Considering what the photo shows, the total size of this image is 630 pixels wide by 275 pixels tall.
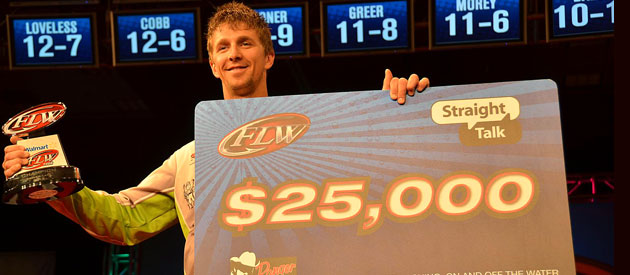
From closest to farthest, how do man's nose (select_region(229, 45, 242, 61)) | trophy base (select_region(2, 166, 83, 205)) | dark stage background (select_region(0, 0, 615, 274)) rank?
trophy base (select_region(2, 166, 83, 205)) → man's nose (select_region(229, 45, 242, 61)) → dark stage background (select_region(0, 0, 615, 274))

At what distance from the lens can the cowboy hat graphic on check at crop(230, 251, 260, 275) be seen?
1.39m

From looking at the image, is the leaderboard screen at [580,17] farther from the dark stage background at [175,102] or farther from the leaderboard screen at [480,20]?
the dark stage background at [175,102]

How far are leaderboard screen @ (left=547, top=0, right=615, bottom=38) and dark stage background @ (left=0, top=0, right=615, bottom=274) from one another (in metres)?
0.57

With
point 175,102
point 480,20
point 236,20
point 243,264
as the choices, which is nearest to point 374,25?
point 480,20

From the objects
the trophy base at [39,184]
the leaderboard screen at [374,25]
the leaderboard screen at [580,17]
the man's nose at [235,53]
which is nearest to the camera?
the trophy base at [39,184]

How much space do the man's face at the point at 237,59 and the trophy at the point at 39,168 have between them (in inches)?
16.8

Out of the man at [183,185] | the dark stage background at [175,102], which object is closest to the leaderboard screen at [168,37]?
the dark stage background at [175,102]

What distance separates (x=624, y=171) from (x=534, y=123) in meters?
0.21

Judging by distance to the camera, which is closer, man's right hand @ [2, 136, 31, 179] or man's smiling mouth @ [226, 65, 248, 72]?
man's right hand @ [2, 136, 31, 179]

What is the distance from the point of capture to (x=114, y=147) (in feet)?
26.3

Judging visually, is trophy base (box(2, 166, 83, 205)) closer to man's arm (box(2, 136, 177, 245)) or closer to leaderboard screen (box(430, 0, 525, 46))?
man's arm (box(2, 136, 177, 245))

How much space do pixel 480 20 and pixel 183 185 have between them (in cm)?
342

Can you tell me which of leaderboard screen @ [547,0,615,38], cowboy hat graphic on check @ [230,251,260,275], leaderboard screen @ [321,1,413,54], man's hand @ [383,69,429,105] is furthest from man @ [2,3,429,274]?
leaderboard screen @ [547,0,615,38]

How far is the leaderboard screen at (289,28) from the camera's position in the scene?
510cm
